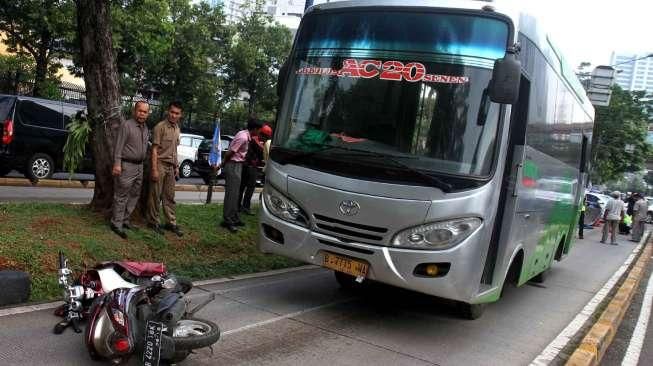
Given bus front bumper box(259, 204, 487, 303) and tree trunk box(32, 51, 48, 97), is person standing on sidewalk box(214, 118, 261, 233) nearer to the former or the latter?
bus front bumper box(259, 204, 487, 303)

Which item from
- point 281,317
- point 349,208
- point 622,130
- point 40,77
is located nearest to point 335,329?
point 281,317

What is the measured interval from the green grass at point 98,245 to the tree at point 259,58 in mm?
22887

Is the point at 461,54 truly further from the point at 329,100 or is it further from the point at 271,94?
the point at 271,94

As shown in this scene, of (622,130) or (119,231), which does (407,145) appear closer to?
(119,231)

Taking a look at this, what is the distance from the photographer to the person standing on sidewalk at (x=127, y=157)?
7273 mm

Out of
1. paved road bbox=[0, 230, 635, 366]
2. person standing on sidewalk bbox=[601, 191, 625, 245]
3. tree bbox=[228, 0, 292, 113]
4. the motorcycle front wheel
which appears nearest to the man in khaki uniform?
paved road bbox=[0, 230, 635, 366]

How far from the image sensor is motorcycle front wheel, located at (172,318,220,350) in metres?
4.09

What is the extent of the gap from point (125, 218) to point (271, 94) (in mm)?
25454

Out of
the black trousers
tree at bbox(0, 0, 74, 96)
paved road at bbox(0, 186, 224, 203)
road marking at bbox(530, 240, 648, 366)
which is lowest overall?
road marking at bbox(530, 240, 648, 366)

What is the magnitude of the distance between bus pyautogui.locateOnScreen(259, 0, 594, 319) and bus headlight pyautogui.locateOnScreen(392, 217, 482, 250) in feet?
0.04

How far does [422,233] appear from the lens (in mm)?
5316

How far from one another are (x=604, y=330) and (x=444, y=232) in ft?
9.61

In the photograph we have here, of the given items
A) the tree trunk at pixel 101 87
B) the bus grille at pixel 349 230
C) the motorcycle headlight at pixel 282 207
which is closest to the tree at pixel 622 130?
the tree trunk at pixel 101 87

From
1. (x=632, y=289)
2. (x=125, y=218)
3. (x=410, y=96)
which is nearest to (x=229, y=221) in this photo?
(x=125, y=218)
